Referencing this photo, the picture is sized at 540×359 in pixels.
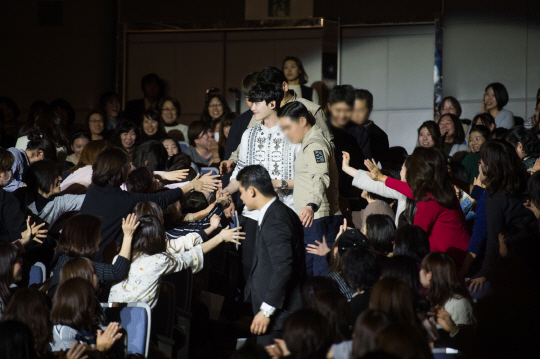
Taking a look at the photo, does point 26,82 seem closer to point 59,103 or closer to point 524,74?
point 59,103

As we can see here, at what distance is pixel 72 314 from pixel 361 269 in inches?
61.4

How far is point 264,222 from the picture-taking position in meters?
3.60

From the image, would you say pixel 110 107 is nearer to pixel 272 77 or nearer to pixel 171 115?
pixel 171 115

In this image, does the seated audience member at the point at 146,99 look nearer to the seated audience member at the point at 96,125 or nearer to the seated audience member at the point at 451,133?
the seated audience member at the point at 96,125

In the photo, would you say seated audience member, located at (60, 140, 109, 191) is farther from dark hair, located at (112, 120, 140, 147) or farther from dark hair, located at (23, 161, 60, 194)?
dark hair, located at (112, 120, 140, 147)

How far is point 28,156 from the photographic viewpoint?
208 inches

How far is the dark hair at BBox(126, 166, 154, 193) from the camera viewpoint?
4.60 m

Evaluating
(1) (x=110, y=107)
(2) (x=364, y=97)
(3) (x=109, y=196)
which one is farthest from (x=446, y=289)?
(1) (x=110, y=107)

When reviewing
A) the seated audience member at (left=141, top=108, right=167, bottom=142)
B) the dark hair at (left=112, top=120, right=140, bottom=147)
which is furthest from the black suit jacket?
the seated audience member at (left=141, top=108, right=167, bottom=142)

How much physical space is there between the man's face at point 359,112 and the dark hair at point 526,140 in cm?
129

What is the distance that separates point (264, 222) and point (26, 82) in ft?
22.5

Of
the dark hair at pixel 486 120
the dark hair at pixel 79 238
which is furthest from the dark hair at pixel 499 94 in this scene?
the dark hair at pixel 79 238

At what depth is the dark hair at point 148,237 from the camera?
12.3ft

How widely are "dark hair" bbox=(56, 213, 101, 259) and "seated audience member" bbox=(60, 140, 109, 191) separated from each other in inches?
53.7
